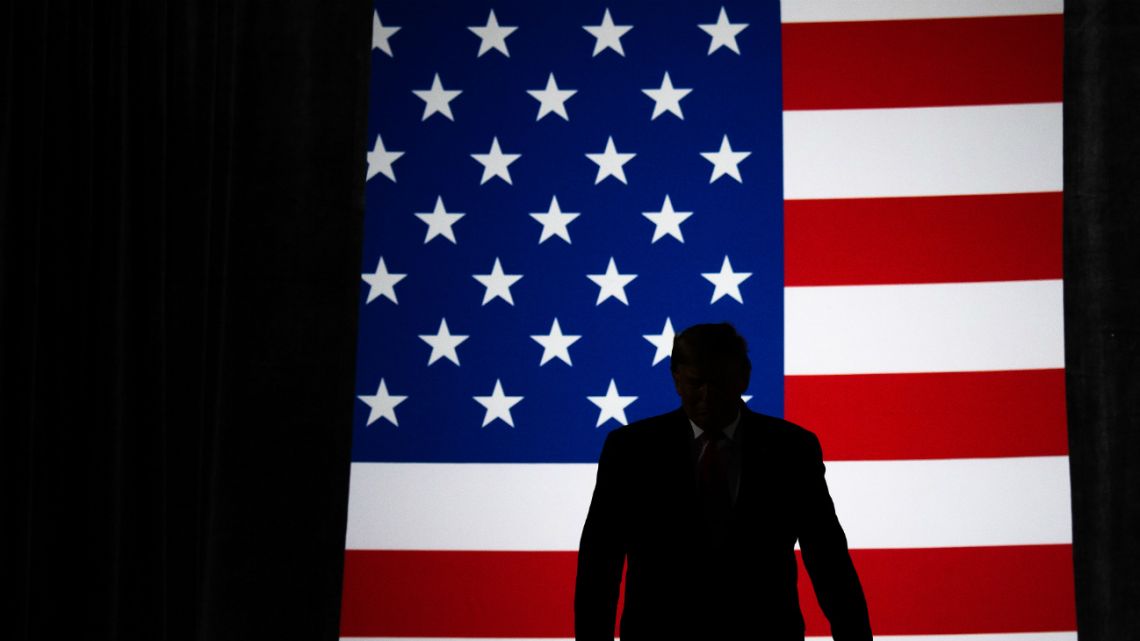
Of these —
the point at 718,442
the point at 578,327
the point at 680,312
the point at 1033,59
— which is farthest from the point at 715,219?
the point at 718,442

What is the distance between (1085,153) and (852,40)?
0.64m

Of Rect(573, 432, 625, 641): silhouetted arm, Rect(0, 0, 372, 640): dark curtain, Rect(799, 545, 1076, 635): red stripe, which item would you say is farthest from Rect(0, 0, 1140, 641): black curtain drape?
Rect(573, 432, 625, 641): silhouetted arm

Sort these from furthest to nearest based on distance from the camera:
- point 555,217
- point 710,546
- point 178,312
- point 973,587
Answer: point 555,217, point 973,587, point 178,312, point 710,546

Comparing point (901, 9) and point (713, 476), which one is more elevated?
point (901, 9)

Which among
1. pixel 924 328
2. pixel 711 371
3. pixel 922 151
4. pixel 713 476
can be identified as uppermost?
pixel 922 151

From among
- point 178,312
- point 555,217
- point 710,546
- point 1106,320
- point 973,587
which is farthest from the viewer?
point 555,217

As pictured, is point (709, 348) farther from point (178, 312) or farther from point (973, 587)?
point (973, 587)

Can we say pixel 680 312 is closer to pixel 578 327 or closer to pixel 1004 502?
pixel 578 327

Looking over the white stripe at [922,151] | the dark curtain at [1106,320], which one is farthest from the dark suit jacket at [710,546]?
the white stripe at [922,151]

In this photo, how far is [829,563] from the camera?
140 cm

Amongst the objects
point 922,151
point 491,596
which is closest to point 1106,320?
point 922,151

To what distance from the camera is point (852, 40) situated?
2.38m

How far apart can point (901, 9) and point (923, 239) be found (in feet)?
1.81

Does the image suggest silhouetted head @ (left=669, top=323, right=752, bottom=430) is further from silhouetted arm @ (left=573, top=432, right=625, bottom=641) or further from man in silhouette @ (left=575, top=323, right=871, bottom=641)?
silhouetted arm @ (left=573, top=432, right=625, bottom=641)
